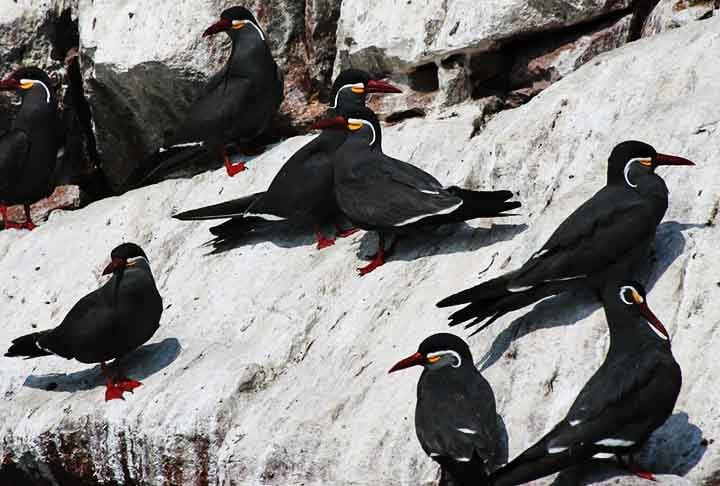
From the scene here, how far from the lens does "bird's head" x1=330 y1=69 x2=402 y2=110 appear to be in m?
11.3

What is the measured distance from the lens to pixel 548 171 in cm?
1011

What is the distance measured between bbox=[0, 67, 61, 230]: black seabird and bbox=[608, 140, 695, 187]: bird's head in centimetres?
593

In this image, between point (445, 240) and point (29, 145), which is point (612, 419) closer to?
point (445, 240)

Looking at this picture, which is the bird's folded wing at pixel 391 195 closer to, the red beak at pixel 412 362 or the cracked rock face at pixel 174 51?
the red beak at pixel 412 362

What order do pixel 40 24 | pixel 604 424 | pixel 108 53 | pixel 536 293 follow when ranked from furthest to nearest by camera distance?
pixel 40 24, pixel 108 53, pixel 536 293, pixel 604 424

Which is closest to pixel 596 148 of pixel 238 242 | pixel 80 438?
pixel 238 242

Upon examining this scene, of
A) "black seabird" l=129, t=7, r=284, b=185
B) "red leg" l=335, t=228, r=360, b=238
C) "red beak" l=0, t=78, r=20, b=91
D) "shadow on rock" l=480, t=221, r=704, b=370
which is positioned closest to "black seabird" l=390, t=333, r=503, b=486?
"shadow on rock" l=480, t=221, r=704, b=370

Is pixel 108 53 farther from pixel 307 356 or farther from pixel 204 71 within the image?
pixel 307 356

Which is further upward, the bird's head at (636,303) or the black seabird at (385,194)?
the bird's head at (636,303)

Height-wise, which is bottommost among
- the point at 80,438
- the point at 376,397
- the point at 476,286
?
the point at 80,438

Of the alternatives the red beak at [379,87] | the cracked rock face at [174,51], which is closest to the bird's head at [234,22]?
the cracked rock face at [174,51]

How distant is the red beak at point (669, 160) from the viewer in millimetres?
8891

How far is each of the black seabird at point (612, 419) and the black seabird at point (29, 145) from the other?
6647 millimetres

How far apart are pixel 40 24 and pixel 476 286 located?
6.51m
